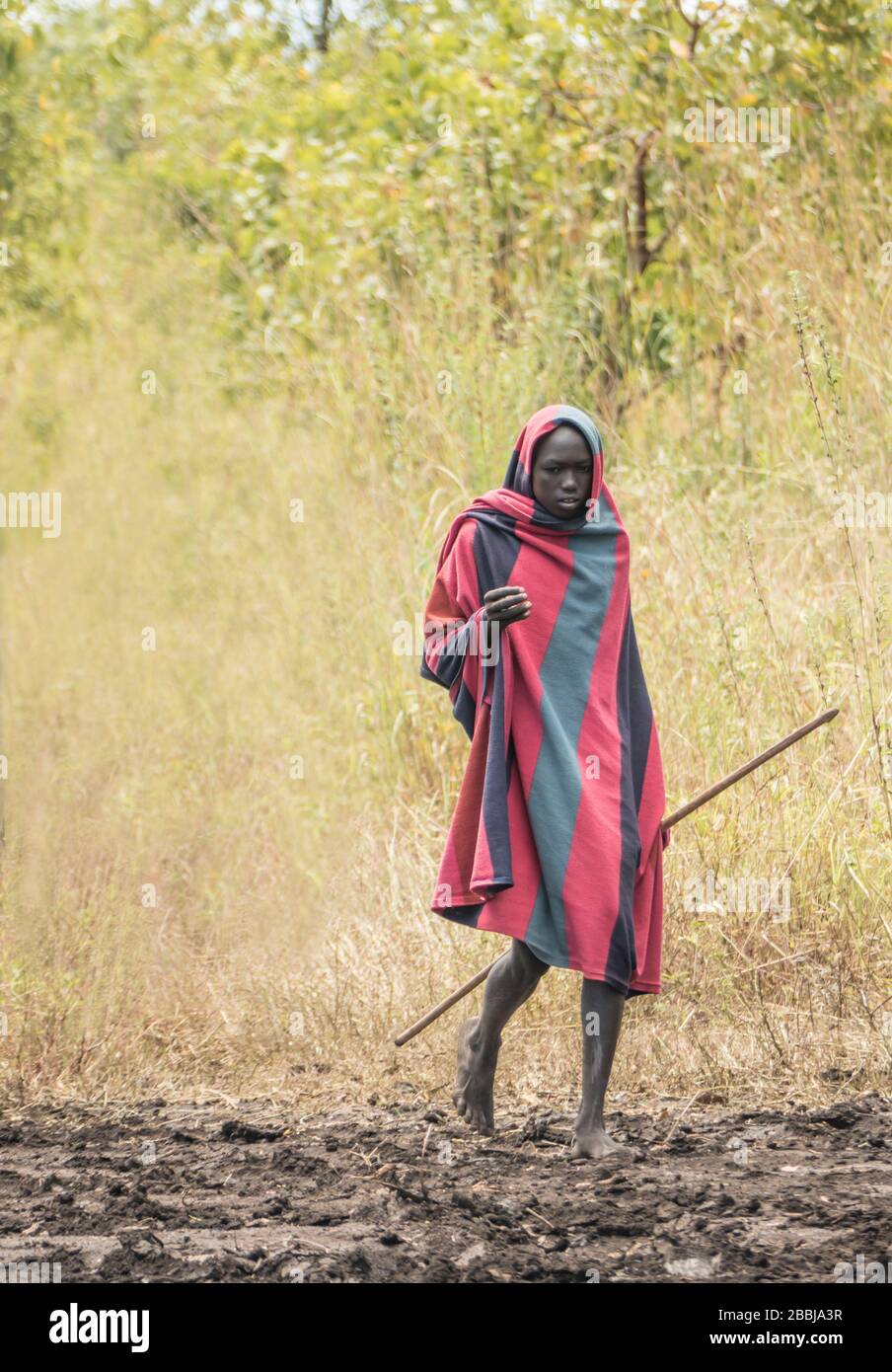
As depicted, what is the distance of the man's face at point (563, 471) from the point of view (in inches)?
145

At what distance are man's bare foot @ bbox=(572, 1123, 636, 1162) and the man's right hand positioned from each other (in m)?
1.17

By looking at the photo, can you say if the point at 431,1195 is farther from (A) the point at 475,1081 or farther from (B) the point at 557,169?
(B) the point at 557,169

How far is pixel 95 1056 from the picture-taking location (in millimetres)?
4547

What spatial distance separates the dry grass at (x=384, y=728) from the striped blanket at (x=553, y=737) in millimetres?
895

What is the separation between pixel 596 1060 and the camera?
3.64 metres

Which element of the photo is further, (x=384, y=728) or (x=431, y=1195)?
(x=384, y=728)

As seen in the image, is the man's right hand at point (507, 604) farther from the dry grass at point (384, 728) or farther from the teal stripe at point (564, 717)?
the dry grass at point (384, 728)

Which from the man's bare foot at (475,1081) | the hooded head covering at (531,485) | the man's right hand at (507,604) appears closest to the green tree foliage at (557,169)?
the hooded head covering at (531,485)

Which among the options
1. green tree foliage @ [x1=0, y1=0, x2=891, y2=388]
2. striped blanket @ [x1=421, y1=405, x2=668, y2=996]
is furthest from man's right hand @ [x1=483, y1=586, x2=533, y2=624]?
green tree foliage @ [x1=0, y1=0, x2=891, y2=388]

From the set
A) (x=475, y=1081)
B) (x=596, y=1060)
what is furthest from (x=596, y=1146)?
(x=475, y=1081)

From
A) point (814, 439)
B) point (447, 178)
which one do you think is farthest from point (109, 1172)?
point (447, 178)

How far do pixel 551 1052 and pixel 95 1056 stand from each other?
1277 millimetres

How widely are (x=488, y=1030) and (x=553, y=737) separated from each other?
29.0 inches

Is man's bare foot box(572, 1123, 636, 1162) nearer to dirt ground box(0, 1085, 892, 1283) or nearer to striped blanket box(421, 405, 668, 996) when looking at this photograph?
dirt ground box(0, 1085, 892, 1283)
